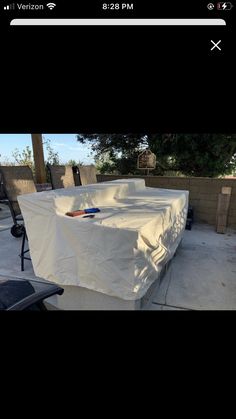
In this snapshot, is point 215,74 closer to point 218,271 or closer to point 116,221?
A: point 116,221

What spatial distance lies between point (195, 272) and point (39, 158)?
401 centimetres

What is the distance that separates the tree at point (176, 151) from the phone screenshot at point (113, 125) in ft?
3.53

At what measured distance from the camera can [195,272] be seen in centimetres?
292

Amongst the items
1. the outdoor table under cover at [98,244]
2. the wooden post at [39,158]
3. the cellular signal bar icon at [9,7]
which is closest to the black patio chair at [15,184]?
the outdoor table under cover at [98,244]

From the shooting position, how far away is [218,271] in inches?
117

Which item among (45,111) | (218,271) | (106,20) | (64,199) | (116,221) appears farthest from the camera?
(218,271)

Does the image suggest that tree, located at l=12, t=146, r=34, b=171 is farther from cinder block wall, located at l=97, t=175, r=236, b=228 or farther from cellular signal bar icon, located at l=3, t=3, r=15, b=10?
cellular signal bar icon, located at l=3, t=3, r=15, b=10

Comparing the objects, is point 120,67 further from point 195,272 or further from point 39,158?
point 39,158

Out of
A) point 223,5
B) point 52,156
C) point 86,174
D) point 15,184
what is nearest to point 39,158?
point 86,174

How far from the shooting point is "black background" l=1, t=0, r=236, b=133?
536 mm

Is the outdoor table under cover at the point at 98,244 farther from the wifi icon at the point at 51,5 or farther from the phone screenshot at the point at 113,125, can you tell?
the wifi icon at the point at 51,5

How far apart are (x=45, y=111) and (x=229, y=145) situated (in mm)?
5540
